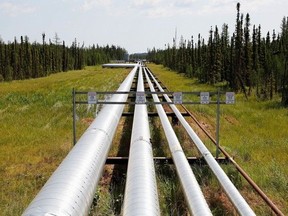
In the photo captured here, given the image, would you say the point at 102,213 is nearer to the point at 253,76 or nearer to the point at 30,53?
the point at 253,76

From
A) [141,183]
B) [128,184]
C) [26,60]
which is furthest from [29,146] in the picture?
[26,60]

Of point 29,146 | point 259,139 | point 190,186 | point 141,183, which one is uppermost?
point 141,183

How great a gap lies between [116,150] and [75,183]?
5.48 m

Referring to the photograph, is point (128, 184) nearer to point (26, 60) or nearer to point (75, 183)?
point (75, 183)

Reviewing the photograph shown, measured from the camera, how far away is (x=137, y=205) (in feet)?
16.8

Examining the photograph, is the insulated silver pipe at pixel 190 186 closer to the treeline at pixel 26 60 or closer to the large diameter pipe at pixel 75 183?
the large diameter pipe at pixel 75 183

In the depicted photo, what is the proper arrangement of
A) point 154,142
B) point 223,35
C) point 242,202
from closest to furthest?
1. point 242,202
2. point 154,142
3. point 223,35

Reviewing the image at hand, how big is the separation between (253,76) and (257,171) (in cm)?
2420

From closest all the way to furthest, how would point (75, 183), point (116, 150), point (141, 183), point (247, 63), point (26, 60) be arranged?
point (75, 183)
point (141, 183)
point (116, 150)
point (247, 63)
point (26, 60)

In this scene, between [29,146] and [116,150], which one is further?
[29,146]

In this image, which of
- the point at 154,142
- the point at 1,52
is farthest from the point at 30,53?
the point at 154,142

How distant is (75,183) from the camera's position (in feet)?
17.9

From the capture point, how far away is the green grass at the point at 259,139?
26.6 feet

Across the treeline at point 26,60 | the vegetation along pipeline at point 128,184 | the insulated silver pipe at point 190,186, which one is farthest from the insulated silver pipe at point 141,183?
the treeline at point 26,60
